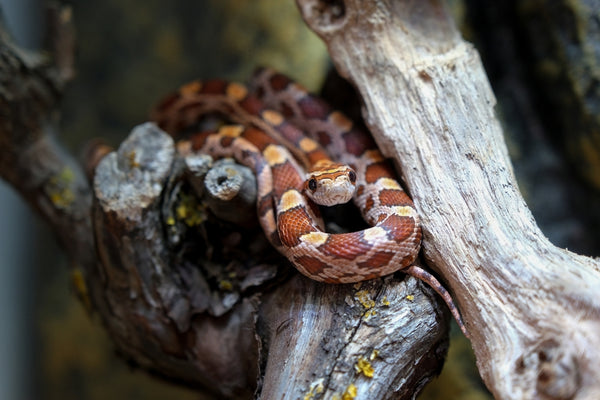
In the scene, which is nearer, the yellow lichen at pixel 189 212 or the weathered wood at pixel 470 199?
the weathered wood at pixel 470 199

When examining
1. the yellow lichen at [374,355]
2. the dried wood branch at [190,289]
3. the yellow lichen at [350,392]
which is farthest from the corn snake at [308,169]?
the yellow lichen at [350,392]

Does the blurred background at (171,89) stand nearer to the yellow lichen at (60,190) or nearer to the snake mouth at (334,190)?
the yellow lichen at (60,190)

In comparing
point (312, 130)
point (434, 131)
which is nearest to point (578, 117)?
point (434, 131)

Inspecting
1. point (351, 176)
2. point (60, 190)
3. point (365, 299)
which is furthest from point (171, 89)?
point (365, 299)

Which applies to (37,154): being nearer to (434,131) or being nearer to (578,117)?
(434,131)

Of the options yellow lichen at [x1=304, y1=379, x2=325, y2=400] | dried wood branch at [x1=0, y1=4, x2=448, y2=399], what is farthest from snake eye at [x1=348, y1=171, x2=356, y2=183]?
yellow lichen at [x1=304, y1=379, x2=325, y2=400]

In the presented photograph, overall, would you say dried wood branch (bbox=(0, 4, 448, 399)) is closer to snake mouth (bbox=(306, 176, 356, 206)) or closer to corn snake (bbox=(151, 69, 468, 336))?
corn snake (bbox=(151, 69, 468, 336))
